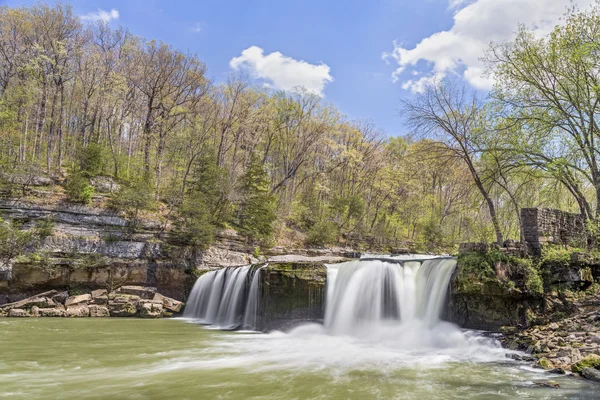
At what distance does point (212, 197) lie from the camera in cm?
2202

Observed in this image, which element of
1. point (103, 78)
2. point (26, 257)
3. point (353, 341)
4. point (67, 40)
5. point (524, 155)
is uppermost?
point (67, 40)


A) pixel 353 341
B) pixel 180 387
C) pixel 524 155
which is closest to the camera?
pixel 180 387

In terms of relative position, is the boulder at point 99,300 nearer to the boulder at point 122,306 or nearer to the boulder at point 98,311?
the boulder at point 122,306

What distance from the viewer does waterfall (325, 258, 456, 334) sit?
11.7m

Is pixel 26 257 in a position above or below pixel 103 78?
below

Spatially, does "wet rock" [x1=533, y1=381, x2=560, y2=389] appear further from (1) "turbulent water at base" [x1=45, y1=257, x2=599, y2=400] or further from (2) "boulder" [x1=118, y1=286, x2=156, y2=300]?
(2) "boulder" [x1=118, y1=286, x2=156, y2=300]

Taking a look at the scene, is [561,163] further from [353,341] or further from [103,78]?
[103,78]

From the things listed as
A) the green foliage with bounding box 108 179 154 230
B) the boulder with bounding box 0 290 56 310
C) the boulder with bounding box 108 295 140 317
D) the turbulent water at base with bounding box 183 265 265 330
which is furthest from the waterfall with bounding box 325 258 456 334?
the boulder with bounding box 0 290 56 310

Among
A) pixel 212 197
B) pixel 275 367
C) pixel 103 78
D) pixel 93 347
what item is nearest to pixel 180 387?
pixel 275 367

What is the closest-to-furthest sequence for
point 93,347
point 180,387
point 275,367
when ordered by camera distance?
point 180,387
point 275,367
point 93,347

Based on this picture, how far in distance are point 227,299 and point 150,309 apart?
3.67 metres

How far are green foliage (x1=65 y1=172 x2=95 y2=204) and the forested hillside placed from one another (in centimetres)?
7

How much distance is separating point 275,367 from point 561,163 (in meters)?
11.1

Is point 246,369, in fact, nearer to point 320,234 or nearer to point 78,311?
point 78,311
